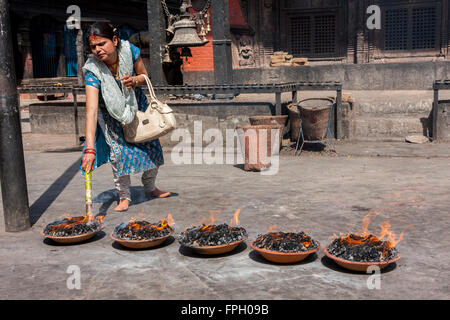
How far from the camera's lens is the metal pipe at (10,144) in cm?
465

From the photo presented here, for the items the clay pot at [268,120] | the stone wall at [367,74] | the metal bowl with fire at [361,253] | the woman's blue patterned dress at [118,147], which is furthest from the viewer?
the stone wall at [367,74]

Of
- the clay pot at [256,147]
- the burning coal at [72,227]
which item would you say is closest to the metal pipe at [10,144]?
the burning coal at [72,227]

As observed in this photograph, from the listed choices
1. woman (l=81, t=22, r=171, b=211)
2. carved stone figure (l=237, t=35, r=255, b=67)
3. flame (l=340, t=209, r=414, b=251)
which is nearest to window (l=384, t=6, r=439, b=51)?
carved stone figure (l=237, t=35, r=255, b=67)

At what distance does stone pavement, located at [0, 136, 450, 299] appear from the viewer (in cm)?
339

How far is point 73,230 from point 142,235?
0.67 metres

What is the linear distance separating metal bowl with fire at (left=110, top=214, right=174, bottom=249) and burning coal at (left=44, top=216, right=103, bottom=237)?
0.28 metres

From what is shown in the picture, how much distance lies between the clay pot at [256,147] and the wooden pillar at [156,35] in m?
3.96

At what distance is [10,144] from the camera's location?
188 inches

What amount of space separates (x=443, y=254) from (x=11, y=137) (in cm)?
391

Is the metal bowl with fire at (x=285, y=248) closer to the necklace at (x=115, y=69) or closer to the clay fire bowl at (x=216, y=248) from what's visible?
the clay fire bowl at (x=216, y=248)

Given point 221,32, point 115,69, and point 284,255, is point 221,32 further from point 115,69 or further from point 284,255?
point 284,255

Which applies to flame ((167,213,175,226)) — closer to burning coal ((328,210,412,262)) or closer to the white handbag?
the white handbag

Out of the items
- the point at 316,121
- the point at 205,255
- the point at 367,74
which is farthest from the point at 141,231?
the point at 367,74

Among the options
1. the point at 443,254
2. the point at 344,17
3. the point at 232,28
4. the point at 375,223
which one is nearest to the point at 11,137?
the point at 375,223
